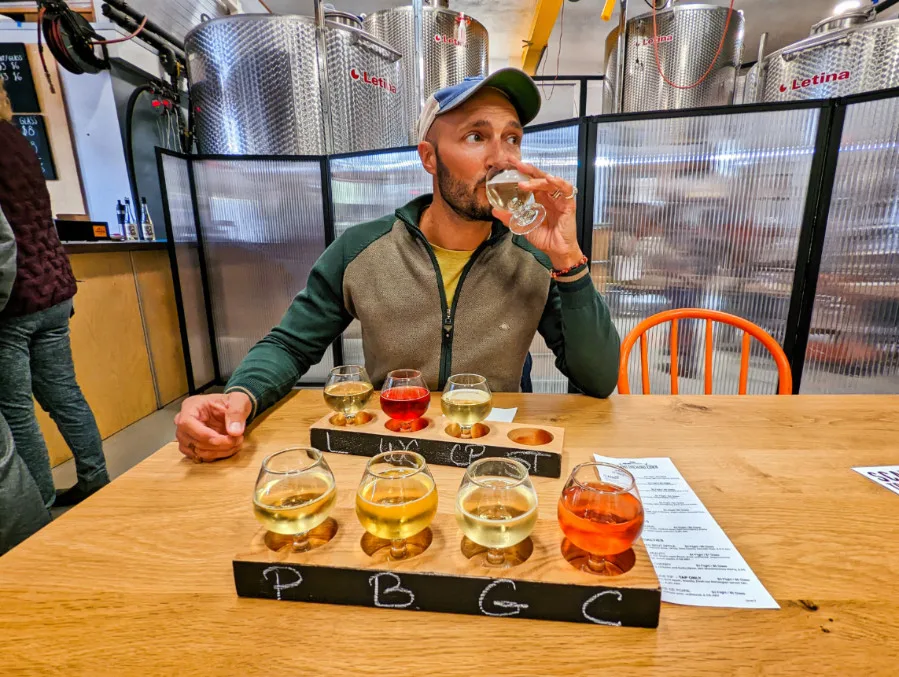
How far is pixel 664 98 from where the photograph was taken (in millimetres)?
3188

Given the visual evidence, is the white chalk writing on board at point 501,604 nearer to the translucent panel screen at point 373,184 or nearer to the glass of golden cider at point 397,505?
the glass of golden cider at point 397,505

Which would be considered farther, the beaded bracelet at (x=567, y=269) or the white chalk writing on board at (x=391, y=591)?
the beaded bracelet at (x=567, y=269)

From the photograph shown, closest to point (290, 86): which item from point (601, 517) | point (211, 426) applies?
point (211, 426)

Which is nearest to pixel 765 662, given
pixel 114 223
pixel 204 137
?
pixel 204 137

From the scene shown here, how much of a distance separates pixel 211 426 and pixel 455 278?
2.82ft

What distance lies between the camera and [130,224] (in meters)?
3.52

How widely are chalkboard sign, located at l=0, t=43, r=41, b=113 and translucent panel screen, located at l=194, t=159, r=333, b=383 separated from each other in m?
1.64

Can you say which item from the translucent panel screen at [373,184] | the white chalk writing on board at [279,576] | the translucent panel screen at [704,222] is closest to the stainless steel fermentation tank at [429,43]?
the translucent panel screen at [373,184]

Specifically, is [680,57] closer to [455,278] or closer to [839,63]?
[839,63]

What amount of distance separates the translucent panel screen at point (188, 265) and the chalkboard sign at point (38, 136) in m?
1.33

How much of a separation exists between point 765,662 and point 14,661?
31.3 inches

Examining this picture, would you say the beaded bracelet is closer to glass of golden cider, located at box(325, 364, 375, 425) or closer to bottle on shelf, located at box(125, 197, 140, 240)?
glass of golden cider, located at box(325, 364, 375, 425)

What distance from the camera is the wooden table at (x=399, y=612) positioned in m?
0.48

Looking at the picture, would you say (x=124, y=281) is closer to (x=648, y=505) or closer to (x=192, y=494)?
(x=192, y=494)
